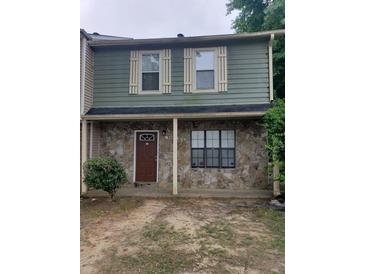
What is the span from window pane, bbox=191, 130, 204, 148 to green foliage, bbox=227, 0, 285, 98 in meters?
4.07

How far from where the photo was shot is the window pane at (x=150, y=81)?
829 centimetres

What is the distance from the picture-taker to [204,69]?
26.4 ft

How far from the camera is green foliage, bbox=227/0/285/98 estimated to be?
981 cm

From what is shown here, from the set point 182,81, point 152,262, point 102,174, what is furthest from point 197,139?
point 152,262

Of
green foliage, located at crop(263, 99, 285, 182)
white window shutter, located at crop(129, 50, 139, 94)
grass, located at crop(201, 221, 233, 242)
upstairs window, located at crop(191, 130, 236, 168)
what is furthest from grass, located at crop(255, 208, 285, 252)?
white window shutter, located at crop(129, 50, 139, 94)

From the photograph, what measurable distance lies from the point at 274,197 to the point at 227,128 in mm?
2718

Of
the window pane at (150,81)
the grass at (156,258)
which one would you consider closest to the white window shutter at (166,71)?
the window pane at (150,81)

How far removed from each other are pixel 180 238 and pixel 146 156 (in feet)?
16.0

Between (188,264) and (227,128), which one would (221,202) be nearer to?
(227,128)

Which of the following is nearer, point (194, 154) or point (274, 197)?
point (274, 197)

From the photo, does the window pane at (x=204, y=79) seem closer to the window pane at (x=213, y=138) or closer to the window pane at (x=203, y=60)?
the window pane at (x=203, y=60)
